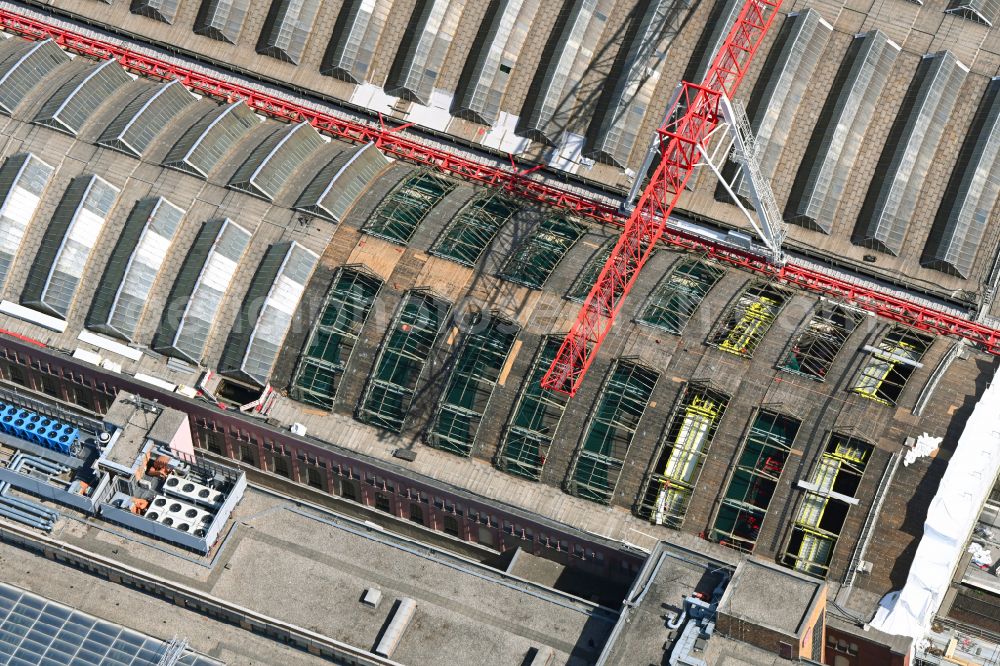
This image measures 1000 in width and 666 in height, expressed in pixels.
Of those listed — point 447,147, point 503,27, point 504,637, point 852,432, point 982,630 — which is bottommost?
point 504,637

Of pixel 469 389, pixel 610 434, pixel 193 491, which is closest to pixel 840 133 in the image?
pixel 610 434

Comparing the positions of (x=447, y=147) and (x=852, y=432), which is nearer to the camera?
(x=852, y=432)

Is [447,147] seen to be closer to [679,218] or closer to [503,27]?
[503,27]

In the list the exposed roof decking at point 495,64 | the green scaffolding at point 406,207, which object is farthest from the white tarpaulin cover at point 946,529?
the exposed roof decking at point 495,64

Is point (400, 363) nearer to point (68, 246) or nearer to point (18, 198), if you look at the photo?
point (68, 246)

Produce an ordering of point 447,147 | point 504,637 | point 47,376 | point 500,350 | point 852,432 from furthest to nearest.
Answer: point 447,147, point 47,376, point 500,350, point 852,432, point 504,637

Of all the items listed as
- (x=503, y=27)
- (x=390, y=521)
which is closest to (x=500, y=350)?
(x=390, y=521)

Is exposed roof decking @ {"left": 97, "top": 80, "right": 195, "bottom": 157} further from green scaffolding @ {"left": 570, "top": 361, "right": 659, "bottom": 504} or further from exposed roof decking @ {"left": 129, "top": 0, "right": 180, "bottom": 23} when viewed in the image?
green scaffolding @ {"left": 570, "top": 361, "right": 659, "bottom": 504}
